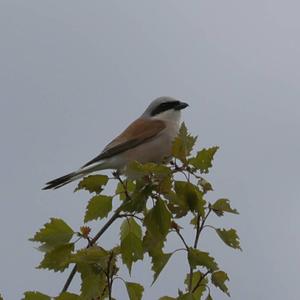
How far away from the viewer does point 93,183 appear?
8.39 ft

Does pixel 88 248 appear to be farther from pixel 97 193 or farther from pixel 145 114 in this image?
pixel 145 114

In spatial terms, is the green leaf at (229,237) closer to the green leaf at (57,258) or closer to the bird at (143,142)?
the green leaf at (57,258)

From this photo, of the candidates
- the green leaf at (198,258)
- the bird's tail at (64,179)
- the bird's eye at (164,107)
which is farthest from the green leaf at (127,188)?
the bird's eye at (164,107)

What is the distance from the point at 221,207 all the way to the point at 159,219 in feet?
0.76

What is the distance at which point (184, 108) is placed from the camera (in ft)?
18.0

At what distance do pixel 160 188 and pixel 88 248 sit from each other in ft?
1.03

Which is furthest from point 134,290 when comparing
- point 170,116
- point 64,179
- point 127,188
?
point 170,116

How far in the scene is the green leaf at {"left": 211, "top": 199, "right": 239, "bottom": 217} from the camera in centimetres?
236

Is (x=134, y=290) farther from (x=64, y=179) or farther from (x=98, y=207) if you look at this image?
(x=64, y=179)

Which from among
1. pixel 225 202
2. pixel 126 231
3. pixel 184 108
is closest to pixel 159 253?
pixel 126 231

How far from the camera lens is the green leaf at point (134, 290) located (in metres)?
2.44

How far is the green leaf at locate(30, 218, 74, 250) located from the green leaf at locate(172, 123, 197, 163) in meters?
0.47

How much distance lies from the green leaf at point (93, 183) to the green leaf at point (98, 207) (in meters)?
0.03

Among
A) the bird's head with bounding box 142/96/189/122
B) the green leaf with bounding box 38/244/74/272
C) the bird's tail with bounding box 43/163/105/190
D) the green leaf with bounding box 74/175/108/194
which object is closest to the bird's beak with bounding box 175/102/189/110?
the bird's head with bounding box 142/96/189/122
